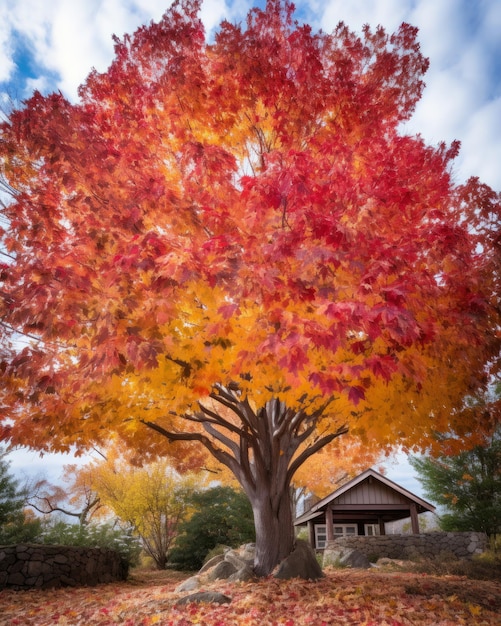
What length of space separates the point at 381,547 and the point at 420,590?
12.3 meters

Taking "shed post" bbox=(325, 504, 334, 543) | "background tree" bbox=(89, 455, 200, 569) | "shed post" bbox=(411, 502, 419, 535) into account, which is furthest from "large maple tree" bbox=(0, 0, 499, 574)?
"shed post" bbox=(411, 502, 419, 535)

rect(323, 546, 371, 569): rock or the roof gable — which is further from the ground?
the roof gable

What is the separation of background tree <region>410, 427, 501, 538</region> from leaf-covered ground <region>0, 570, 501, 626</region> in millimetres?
11425

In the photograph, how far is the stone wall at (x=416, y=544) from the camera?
679 inches

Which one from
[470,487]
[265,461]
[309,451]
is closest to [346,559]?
[470,487]

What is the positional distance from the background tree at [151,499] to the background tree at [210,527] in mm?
998

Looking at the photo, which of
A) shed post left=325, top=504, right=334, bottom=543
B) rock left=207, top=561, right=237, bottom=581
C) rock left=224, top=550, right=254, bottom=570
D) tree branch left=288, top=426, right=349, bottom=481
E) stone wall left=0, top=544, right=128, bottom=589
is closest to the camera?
rock left=207, top=561, right=237, bottom=581

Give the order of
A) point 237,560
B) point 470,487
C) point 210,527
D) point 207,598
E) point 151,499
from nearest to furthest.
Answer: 1. point 207,598
2. point 237,560
3. point 210,527
4. point 151,499
5. point 470,487

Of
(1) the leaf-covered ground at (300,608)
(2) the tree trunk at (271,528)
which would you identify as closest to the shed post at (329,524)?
(2) the tree trunk at (271,528)

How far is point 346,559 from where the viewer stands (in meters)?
14.8

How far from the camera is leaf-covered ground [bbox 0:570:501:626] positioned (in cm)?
555

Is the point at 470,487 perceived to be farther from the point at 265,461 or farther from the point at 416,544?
the point at 265,461

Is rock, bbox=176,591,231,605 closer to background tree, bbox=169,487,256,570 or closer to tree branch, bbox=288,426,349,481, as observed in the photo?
tree branch, bbox=288,426,349,481

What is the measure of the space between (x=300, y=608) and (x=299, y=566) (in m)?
2.61
